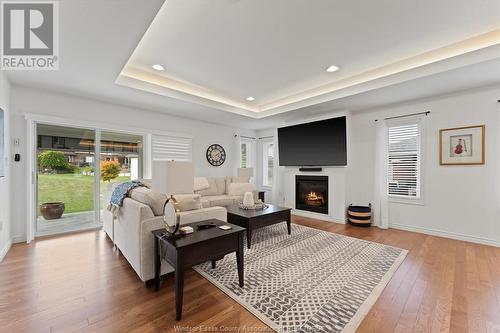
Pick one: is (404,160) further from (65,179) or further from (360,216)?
(65,179)

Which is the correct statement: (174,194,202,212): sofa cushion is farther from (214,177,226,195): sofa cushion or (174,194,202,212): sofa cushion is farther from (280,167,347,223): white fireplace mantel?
(280,167,347,223): white fireplace mantel

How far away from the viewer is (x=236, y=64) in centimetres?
308

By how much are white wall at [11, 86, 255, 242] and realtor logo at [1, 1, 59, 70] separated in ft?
3.02

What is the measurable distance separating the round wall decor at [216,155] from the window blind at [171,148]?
58cm

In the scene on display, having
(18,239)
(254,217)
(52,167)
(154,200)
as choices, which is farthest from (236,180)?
(18,239)

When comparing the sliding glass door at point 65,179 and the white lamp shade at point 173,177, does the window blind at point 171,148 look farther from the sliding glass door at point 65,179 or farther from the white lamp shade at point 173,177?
the white lamp shade at point 173,177

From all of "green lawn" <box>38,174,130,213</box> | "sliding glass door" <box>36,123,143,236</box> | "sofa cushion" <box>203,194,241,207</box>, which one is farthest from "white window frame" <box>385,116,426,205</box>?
"green lawn" <box>38,174,130,213</box>

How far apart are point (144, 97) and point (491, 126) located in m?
5.65

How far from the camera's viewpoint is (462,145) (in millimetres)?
3482

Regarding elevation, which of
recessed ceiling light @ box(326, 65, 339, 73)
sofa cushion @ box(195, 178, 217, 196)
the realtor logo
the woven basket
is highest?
recessed ceiling light @ box(326, 65, 339, 73)

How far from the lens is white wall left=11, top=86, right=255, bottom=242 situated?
10.8 ft

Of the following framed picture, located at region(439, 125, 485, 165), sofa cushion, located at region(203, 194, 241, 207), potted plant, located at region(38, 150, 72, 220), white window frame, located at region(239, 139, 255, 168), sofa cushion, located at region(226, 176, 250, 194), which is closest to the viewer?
framed picture, located at region(439, 125, 485, 165)

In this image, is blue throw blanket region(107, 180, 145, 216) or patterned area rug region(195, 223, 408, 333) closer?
patterned area rug region(195, 223, 408, 333)

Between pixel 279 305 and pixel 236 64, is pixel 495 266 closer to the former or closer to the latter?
pixel 279 305
